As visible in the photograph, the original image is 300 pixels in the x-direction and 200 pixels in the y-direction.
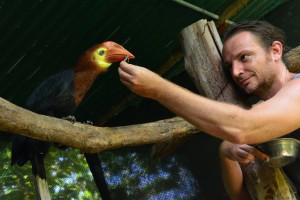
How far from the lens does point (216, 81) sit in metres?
2.19

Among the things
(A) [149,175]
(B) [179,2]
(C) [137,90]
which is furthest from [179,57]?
(C) [137,90]

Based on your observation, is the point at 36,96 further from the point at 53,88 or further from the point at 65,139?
the point at 65,139

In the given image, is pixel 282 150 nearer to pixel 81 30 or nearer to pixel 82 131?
pixel 82 131

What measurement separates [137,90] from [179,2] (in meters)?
1.52

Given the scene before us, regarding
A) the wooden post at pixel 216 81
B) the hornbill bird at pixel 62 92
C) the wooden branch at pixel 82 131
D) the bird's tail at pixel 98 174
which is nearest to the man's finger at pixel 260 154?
the wooden post at pixel 216 81

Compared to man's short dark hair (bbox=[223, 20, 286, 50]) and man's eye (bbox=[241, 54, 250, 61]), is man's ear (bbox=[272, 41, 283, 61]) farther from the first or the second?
man's eye (bbox=[241, 54, 250, 61])

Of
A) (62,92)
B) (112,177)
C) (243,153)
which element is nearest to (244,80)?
(243,153)

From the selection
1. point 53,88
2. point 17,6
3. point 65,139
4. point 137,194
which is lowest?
point 137,194

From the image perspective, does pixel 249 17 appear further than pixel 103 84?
No

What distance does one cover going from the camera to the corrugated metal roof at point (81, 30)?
105 inches

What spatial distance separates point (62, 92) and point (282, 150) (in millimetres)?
1780

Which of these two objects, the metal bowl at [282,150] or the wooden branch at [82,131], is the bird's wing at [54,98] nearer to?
the wooden branch at [82,131]

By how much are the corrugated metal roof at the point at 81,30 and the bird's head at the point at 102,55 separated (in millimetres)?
109

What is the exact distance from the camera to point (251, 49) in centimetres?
185
